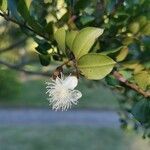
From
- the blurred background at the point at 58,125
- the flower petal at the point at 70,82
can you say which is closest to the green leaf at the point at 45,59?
the flower petal at the point at 70,82

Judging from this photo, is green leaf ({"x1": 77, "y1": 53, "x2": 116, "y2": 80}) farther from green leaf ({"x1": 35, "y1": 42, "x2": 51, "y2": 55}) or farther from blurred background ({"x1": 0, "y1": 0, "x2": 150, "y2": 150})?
blurred background ({"x1": 0, "y1": 0, "x2": 150, "y2": 150})

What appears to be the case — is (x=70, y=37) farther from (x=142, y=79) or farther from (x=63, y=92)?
(x=142, y=79)

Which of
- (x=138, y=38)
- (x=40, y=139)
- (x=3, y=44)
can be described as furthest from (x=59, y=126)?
(x=138, y=38)

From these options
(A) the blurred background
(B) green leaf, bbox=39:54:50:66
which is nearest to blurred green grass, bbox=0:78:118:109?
(A) the blurred background

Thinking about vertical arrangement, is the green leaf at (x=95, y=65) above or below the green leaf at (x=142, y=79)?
above

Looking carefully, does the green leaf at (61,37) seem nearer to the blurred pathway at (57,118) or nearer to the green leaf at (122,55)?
the green leaf at (122,55)

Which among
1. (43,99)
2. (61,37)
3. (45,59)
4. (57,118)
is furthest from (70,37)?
(43,99)
